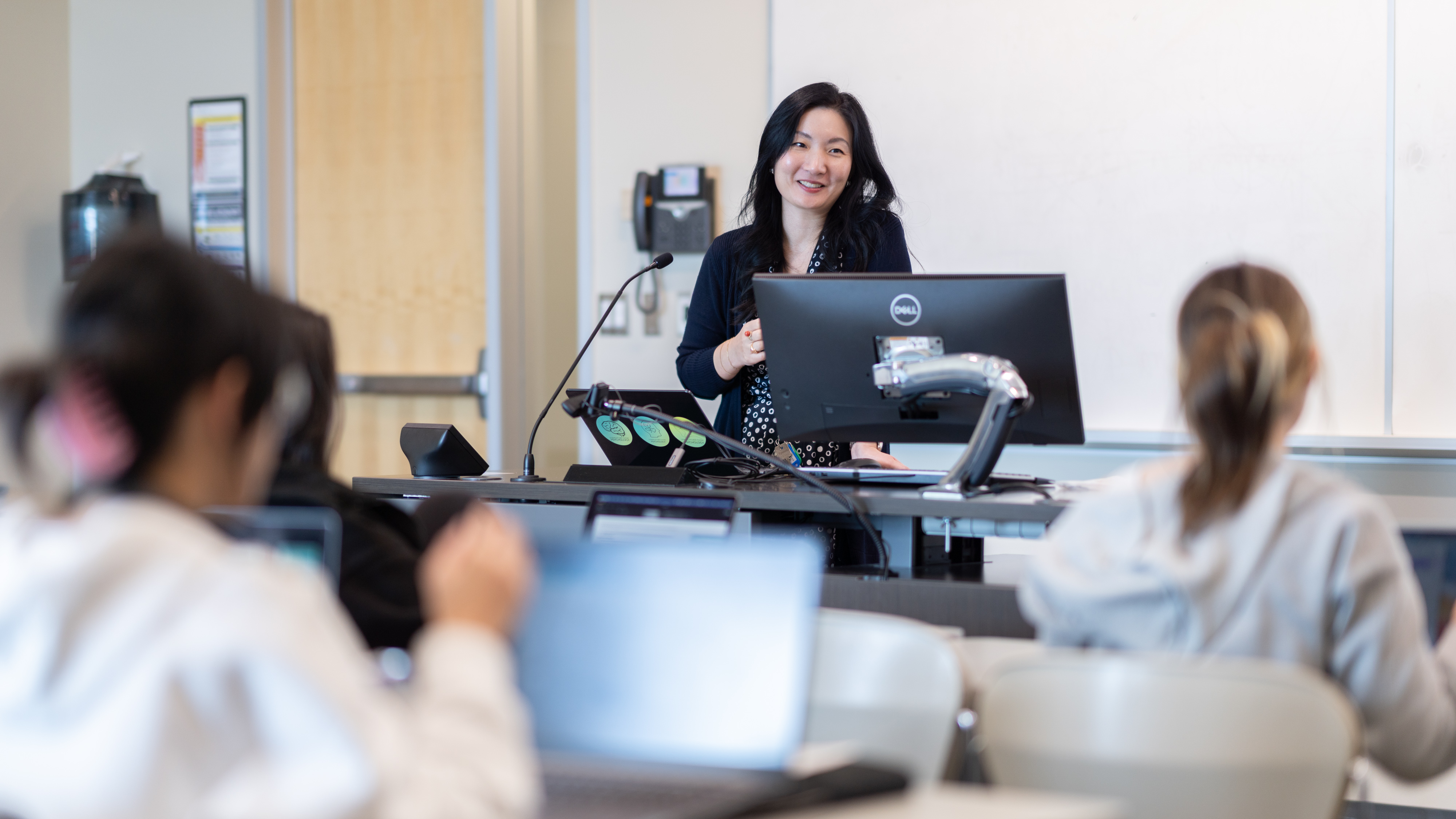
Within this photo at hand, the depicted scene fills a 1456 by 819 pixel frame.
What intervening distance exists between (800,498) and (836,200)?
1053 mm

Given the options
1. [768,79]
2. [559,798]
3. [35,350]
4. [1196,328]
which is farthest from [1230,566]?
[768,79]

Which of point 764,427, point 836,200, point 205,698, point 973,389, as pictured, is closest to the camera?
point 205,698

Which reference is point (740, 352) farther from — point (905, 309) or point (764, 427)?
point (905, 309)

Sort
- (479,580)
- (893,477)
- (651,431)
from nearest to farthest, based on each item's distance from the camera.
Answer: (479,580) → (893,477) → (651,431)

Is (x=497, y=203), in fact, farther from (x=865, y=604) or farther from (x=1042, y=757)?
(x=1042, y=757)

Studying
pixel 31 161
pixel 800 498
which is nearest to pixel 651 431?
pixel 800 498

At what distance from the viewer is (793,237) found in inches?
111

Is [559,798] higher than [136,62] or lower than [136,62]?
lower

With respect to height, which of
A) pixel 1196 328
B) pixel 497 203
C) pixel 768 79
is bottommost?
pixel 1196 328

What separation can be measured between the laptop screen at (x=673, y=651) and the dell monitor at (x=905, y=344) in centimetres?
103

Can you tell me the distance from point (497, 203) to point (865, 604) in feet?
9.31

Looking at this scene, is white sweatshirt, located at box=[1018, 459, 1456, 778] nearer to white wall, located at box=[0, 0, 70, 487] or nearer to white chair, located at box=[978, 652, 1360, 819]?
white chair, located at box=[978, 652, 1360, 819]

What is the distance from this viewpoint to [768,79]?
3.85m

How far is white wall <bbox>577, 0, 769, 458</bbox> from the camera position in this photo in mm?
3881
